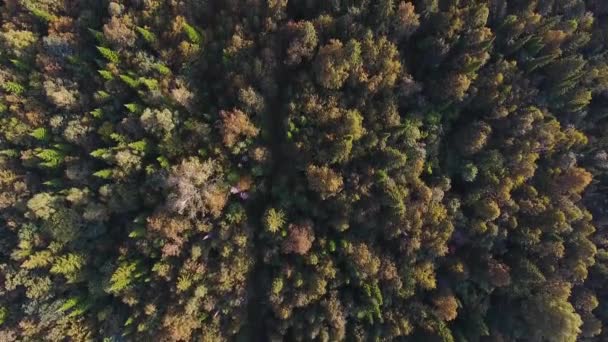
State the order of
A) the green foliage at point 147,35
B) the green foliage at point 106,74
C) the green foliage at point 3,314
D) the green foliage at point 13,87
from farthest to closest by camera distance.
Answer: the green foliage at point 3,314 < the green foliage at point 13,87 < the green foliage at point 106,74 < the green foliage at point 147,35

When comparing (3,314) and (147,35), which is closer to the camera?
(147,35)

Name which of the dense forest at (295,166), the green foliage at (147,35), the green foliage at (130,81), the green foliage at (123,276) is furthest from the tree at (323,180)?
the green foliage at (147,35)

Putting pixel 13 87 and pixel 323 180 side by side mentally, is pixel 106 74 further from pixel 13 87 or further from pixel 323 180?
pixel 323 180

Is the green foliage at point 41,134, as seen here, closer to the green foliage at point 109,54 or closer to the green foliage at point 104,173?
the green foliage at point 104,173

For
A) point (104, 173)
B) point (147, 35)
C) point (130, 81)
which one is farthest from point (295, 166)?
point (147, 35)

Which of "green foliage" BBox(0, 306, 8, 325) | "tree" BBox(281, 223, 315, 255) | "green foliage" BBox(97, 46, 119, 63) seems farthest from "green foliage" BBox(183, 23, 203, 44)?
"green foliage" BBox(0, 306, 8, 325)

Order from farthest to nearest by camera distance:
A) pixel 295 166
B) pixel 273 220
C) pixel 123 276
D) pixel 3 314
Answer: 1. pixel 295 166
2. pixel 3 314
3. pixel 273 220
4. pixel 123 276

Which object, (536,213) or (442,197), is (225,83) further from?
(536,213)

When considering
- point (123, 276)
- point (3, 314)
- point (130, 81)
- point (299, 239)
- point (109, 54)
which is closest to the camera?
point (130, 81)

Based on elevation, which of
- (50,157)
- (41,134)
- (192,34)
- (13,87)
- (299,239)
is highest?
(192,34)

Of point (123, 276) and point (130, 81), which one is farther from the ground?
point (130, 81)
